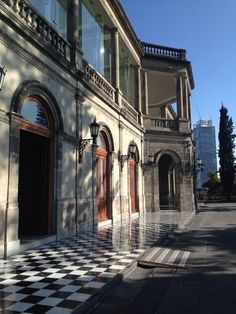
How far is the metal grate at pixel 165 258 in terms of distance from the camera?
665 cm

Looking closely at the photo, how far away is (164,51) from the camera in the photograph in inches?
904

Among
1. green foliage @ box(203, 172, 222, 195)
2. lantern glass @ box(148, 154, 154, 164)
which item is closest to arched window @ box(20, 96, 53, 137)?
lantern glass @ box(148, 154, 154, 164)

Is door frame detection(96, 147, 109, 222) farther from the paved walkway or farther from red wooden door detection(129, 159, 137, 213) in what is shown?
the paved walkway

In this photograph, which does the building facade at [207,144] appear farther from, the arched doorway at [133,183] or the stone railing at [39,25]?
the stone railing at [39,25]

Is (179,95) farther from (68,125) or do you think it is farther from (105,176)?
(68,125)

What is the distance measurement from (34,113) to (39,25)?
2307 millimetres

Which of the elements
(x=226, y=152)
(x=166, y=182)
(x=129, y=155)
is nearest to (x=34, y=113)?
(x=129, y=155)

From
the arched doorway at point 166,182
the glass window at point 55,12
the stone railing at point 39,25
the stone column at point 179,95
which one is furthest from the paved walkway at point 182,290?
the arched doorway at point 166,182

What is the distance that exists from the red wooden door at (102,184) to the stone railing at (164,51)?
33.6 feet

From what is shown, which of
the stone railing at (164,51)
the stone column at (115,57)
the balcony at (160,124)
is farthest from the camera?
the stone railing at (164,51)

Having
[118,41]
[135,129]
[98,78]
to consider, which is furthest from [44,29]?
[135,129]

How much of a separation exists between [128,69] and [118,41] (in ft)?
10.4

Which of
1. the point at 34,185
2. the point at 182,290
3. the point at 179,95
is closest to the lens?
the point at 182,290

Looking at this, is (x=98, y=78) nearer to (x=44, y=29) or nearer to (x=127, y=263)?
(x=44, y=29)
